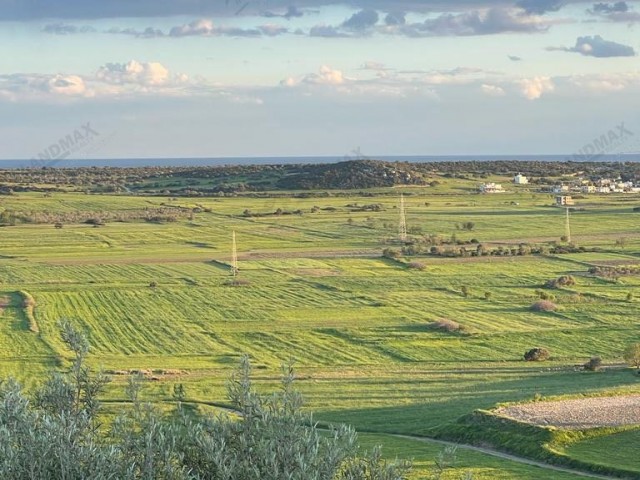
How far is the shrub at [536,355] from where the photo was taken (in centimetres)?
5578

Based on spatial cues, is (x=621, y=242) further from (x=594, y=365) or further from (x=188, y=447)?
(x=188, y=447)

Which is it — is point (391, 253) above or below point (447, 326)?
above

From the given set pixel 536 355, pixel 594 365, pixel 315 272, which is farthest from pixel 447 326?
pixel 315 272

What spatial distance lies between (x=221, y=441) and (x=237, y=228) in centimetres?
11600

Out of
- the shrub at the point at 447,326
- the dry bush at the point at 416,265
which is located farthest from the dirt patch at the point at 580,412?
the dry bush at the point at 416,265

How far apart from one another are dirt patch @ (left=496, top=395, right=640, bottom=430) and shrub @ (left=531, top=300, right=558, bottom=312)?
1064 inches

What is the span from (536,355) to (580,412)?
15.3 meters

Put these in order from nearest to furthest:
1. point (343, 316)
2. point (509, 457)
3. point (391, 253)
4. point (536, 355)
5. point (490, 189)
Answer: point (509, 457) < point (536, 355) < point (343, 316) < point (391, 253) < point (490, 189)

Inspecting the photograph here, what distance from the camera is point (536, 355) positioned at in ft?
184

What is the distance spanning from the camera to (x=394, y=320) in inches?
2660

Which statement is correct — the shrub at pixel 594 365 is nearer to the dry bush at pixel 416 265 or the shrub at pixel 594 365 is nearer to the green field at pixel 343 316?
the green field at pixel 343 316

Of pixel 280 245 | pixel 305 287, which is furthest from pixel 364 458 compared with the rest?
pixel 280 245

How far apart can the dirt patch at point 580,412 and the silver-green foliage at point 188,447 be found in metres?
22.5

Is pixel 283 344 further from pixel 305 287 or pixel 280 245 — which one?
pixel 280 245
